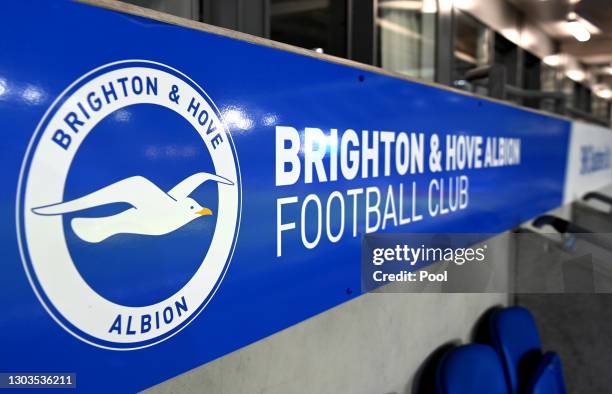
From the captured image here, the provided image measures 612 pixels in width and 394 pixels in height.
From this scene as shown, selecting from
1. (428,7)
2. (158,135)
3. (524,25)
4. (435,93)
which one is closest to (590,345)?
(435,93)

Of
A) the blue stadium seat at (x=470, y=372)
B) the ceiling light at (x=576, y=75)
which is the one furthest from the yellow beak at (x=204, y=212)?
the ceiling light at (x=576, y=75)

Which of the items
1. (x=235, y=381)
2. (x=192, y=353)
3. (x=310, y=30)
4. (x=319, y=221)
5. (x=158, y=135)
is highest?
(x=310, y=30)

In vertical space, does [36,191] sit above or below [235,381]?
above

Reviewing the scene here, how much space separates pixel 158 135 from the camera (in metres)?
0.66

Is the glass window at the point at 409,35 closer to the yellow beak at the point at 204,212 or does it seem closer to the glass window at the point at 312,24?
the glass window at the point at 312,24

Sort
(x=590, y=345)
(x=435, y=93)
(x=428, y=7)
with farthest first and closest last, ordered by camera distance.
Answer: (x=428, y=7), (x=590, y=345), (x=435, y=93)

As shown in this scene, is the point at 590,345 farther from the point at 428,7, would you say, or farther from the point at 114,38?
the point at 114,38

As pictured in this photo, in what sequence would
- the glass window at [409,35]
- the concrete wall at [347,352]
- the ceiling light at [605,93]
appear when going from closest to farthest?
the concrete wall at [347,352] < the glass window at [409,35] < the ceiling light at [605,93]

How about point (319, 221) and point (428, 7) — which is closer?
point (319, 221)

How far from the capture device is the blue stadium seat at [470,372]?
1.61 metres

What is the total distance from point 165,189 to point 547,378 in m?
1.92

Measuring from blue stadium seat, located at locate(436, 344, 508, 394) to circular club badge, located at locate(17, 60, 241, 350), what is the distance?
3.69 ft

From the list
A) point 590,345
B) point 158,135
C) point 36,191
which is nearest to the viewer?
point 36,191

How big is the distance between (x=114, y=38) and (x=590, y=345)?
8.51 feet
